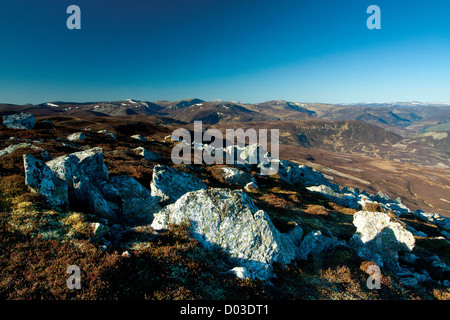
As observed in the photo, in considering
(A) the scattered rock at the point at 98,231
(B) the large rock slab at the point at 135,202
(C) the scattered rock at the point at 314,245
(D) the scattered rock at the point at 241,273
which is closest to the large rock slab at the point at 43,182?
(A) the scattered rock at the point at 98,231

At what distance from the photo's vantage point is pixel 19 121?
3828 cm

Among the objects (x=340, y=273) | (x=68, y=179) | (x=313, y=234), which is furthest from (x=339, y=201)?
(x=68, y=179)

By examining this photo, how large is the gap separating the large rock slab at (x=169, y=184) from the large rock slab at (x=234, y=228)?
309 centimetres

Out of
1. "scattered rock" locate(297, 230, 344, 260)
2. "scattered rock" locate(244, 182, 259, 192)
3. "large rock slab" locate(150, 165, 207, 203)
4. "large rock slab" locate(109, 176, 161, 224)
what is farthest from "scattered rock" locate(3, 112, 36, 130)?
"scattered rock" locate(297, 230, 344, 260)

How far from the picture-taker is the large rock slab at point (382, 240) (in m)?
16.4

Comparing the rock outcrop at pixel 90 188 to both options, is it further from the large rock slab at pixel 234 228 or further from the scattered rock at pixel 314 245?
the scattered rock at pixel 314 245

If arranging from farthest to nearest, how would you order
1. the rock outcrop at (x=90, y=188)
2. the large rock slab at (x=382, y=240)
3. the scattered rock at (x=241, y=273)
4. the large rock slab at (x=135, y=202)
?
1. the large rock slab at (x=382, y=240)
2. the large rock slab at (x=135, y=202)
3. the rock outcrop at (x=90, y=188)
4. the scattered rock at (x=241, y=273)

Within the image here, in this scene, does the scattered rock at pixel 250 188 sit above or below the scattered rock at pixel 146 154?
below

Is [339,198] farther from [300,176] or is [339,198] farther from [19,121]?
[19,121]

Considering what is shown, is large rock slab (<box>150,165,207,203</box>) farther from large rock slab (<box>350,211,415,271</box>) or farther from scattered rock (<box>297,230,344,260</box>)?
large rock slab (<box>350,211,415,271</box>)

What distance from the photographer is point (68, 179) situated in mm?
13828

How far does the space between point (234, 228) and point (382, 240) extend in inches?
561

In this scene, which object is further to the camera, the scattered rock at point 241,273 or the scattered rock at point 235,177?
the scattered rock at point 235,177
